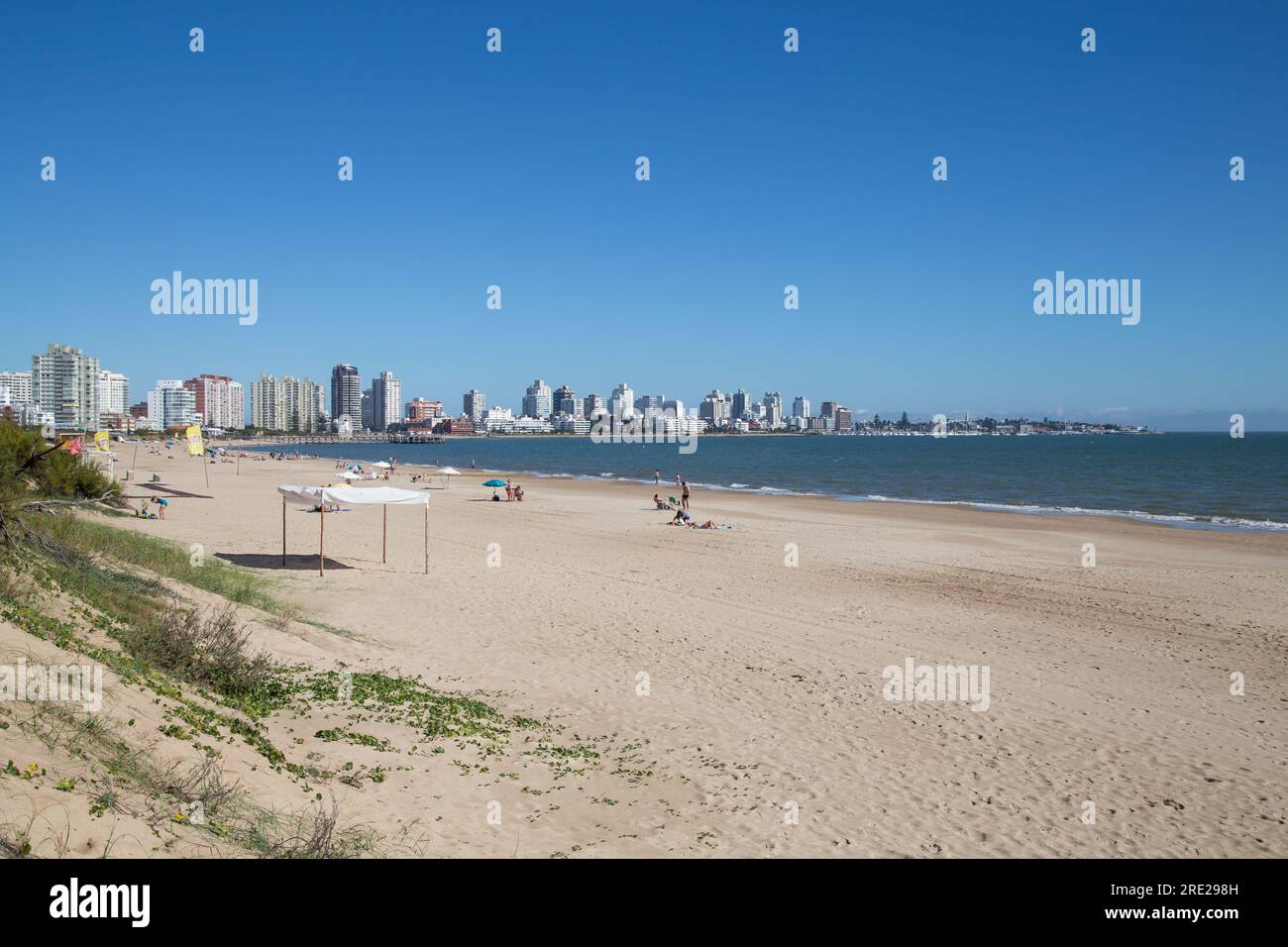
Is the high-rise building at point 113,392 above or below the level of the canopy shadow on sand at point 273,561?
above

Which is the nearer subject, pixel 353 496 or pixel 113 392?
pixel 353 496

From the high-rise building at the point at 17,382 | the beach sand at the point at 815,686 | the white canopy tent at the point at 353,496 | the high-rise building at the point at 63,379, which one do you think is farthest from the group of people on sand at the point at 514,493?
the high-rise building at the point at 17,382

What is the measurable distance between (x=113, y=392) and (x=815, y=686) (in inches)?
7368

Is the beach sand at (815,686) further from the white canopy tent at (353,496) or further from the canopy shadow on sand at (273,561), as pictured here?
the white canopy tent at (353,496)

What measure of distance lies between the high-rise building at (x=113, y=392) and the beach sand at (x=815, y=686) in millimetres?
153579

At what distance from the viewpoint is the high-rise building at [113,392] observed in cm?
14927

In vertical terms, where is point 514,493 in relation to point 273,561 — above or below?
above

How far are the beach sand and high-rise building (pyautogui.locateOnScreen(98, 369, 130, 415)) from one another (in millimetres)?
153579

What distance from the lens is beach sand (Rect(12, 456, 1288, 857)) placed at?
6184 millimetres

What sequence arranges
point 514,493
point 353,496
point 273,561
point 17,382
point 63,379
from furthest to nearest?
point 17,382 → point 63,379 → point 514,493 → point 273,561 → point 353,496

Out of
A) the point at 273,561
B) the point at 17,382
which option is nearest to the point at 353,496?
the point at 273,561

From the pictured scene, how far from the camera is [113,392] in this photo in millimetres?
162375

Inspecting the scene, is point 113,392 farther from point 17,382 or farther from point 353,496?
point 353,496
